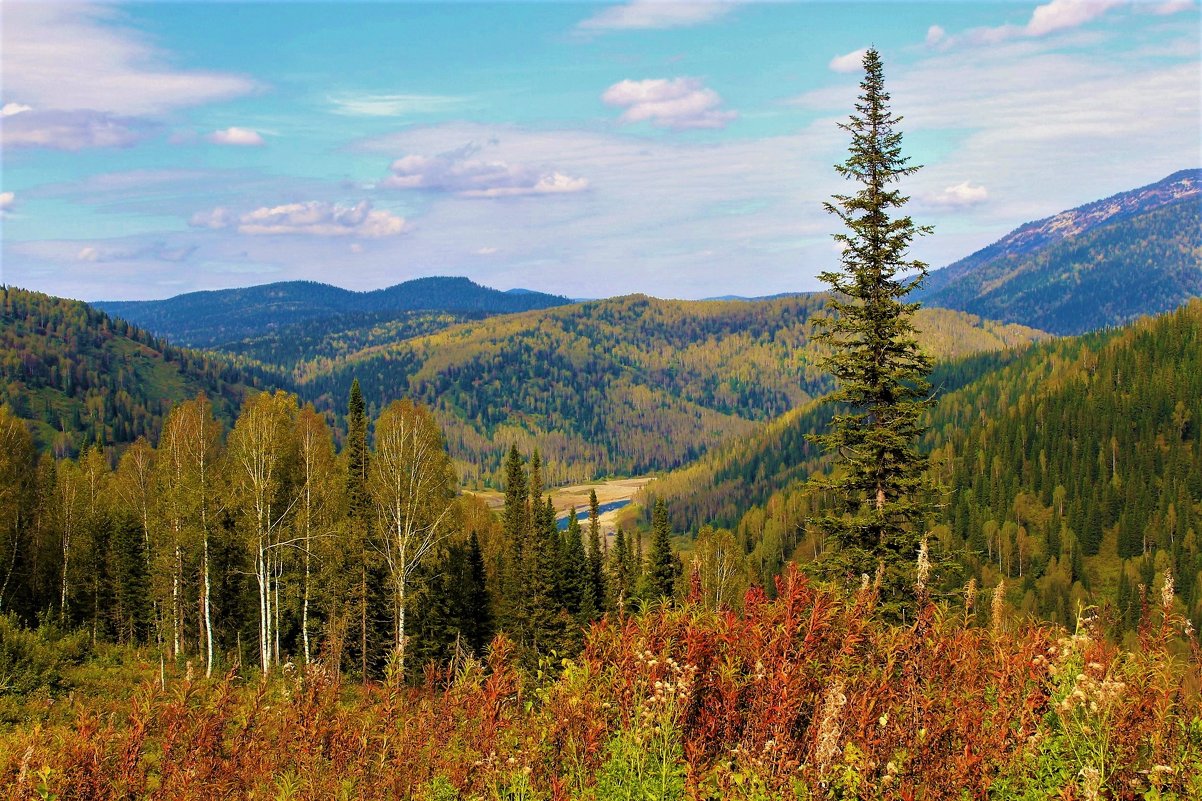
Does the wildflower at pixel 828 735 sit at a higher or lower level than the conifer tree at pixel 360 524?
higher

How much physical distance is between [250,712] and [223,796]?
91 cm

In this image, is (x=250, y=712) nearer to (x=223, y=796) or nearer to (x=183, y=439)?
(x=223, y=796)

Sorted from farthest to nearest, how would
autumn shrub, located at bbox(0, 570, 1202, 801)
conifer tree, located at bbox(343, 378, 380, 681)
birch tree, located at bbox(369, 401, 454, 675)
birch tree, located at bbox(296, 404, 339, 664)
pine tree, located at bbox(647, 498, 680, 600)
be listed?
pine tree, located at bbox(647, 498, 680, 600)
conifer tree, located at bbox(343, 378, 380, 681)
birch tree, located at bbox(296, 404, 339, 664)
birch tree, located at bbox(369, 401, 454, 675)
autumn shrub, located at bbox(0, 570, 1202, 801)

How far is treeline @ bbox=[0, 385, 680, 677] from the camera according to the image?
131ft

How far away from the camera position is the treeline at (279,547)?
40062 mm

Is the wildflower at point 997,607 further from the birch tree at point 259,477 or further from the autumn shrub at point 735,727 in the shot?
the birch tree at point 259,477

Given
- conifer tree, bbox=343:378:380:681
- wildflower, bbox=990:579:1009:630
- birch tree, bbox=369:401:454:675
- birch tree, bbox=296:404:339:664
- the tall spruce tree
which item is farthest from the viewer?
conifer tree, bbox=343:378:380:681

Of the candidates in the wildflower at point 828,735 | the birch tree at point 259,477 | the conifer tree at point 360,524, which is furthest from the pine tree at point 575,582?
the wildflower at point 828,735

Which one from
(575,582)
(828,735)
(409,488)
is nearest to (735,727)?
(828,735)

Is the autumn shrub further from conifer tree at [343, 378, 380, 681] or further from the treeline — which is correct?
conifer tree at [343, 378, 380, 681]

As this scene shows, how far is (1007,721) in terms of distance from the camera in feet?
23.5

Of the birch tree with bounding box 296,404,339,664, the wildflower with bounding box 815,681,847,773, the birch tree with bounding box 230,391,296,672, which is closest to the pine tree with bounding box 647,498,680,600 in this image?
the birch tree with bounding box 296,404,339,664

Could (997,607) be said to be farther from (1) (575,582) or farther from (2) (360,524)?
(1) (575,582)

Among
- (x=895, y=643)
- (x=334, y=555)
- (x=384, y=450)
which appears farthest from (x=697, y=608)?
(x=334, y=555)
